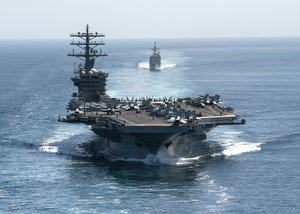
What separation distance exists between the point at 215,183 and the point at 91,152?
17942 millimetres

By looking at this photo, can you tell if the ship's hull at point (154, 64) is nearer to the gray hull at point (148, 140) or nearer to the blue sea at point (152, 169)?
the blue sea at point (152, 169)

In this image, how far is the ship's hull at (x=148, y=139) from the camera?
61.9 m

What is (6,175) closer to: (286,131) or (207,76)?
(286,131)

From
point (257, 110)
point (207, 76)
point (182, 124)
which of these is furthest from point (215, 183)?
point (207, 76)

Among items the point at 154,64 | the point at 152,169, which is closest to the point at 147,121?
the point at 152,169

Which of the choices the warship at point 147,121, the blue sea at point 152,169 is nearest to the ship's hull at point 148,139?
the warship at point 147,121

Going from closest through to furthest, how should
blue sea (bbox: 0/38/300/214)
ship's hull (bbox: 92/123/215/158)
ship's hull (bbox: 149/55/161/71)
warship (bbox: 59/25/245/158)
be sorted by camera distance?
blue sea (bbox: 0/38/300/214), ship's hull (bbox: 92/123/215/158), warship (bbox: 59/25/245/158), ship's hull (bbox: 149/55/161/71)

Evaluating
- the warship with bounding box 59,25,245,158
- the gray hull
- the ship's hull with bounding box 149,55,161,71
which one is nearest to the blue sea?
the gray hull

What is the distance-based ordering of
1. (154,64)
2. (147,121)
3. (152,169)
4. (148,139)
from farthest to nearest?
(154,64), (147,121), (148,139), (152,169)

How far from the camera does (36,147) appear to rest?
2857 inches

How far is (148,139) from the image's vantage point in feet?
206

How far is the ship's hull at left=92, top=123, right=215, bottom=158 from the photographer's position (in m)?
61.9

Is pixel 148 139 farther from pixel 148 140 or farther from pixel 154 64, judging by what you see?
pixel 154 64

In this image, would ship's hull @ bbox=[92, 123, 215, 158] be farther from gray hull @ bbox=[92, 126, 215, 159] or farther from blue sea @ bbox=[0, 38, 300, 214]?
blue sea @ bbox=[0, 38, 300, 214]
